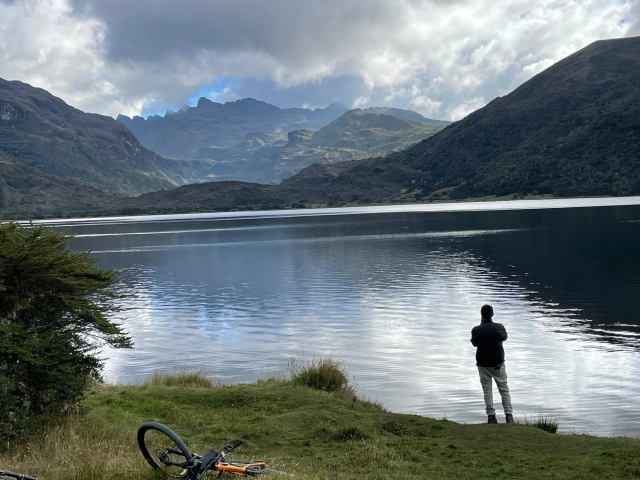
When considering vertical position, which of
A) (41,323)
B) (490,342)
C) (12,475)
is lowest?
(490,342)

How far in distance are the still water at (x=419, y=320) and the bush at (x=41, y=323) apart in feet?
31.5

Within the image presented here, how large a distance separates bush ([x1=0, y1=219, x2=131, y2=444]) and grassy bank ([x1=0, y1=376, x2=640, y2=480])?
2.17 feet

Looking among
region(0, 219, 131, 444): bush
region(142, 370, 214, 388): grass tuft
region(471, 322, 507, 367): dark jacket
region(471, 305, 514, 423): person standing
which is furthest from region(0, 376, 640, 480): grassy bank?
region(142, 370, 214, 388): grass tuft

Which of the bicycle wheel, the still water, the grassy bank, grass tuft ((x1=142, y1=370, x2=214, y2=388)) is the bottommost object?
the still water

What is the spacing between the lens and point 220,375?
80.9 feet

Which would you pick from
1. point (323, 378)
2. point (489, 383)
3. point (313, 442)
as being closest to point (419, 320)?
point (323, 378)

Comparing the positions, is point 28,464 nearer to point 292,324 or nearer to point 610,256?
point 292,324

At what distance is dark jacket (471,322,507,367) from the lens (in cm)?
1499

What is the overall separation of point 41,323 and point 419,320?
79.9 ft

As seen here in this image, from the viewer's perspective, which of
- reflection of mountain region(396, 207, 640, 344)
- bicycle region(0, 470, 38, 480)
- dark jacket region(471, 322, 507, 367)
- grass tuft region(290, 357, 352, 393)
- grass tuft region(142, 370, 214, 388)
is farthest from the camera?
reflection of mountain region(396, 207, 640, 344)

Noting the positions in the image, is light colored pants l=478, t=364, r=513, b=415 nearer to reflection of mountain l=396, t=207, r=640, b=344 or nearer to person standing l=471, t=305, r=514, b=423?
person standing l=471, t=305, r=514, b=423

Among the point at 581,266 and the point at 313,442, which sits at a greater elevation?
the point at 313,442

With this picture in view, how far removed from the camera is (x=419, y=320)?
113 ft

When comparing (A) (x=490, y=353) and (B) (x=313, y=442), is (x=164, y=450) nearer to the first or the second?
(B) (x=313, y=442)
